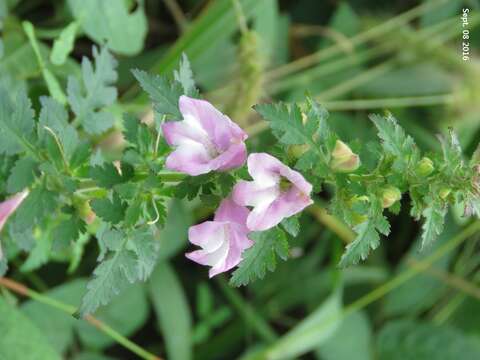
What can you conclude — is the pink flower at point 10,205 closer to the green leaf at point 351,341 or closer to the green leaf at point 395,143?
the green leaf at point 395,143

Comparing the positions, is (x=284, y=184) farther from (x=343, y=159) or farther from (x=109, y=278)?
(x=109, y=278)

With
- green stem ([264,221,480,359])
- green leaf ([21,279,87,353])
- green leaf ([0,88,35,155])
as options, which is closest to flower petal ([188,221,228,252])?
green leaf ([0,88,35,155])

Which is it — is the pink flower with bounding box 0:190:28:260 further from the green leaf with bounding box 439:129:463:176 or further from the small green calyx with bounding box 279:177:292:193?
the green leaf with bounding box 439:129:463:176

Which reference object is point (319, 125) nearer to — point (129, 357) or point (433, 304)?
point (129, 357)

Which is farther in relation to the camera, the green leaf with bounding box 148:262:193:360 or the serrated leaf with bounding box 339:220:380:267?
the green leaf with bounding box 148:262:193:360

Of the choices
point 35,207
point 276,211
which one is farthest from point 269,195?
point 35,207
